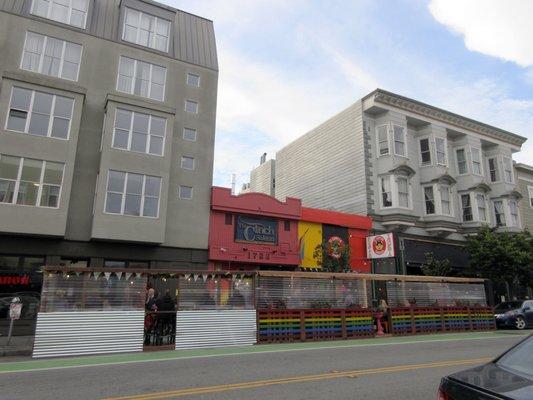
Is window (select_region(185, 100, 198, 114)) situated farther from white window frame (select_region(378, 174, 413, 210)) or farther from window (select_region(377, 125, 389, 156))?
white window frame (select_region(378, 174, 413, 210))

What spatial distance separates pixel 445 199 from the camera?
1158 inches

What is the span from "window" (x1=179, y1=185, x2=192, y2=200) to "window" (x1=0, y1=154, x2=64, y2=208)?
582cm

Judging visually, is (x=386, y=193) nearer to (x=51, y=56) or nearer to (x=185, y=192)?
(x=185, y=192)

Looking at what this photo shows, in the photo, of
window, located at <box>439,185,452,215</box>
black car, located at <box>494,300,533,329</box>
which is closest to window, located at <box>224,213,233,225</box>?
black car, located at <box>494,300,533,329</box>

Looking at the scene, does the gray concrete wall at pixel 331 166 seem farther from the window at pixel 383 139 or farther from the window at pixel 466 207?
the window at pixel 466 207

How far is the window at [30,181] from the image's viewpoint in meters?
18.2

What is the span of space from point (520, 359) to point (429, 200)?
26614mm

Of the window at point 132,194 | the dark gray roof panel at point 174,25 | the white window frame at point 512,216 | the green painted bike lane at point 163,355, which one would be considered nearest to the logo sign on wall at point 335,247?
the green painted bike lane at point 163,355

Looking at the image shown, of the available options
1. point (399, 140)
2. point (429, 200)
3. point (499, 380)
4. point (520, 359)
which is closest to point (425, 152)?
point (399, 140)

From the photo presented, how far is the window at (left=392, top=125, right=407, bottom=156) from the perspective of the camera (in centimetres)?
2823

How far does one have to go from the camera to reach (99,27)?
73.7 feet

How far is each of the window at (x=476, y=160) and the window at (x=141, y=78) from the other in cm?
2313

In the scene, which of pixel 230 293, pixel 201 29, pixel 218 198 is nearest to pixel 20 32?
pixel 201 29

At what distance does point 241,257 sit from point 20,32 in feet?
50.6
